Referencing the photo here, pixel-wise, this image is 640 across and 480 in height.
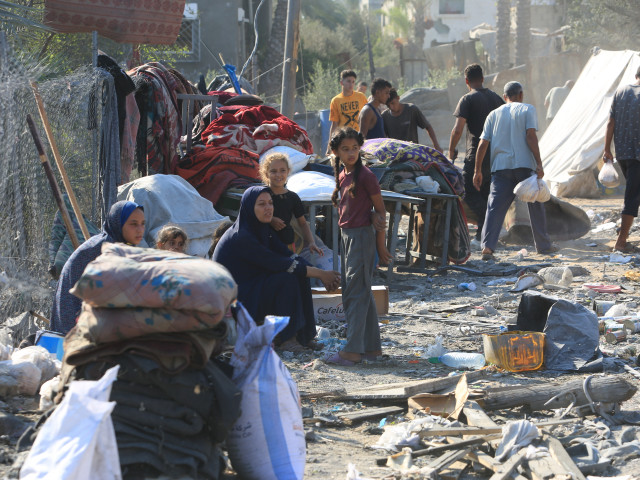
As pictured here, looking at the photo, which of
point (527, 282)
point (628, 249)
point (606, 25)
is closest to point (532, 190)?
point (628, 249)

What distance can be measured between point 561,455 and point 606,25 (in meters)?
27.7

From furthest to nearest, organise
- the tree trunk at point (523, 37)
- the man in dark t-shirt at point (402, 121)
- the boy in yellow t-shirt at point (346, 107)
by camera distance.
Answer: the tree trunk at point (523, 37)
the boy in yellow t-shirt at point (346, 107)
the man in dark t-shirt at point (402, 121)

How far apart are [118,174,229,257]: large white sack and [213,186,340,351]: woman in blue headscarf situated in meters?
1.40

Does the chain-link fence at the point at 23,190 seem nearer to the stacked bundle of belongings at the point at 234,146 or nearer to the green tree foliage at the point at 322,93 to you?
the stacked bundle of belongings at the point at 234,146

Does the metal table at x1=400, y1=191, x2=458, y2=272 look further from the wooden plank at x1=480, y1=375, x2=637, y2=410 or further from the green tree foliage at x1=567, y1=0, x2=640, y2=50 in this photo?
the green tree foliage at x1=567, y1=0, x2=640, y2=50

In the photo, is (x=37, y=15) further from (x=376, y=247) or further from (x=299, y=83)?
(x=299, y=83)

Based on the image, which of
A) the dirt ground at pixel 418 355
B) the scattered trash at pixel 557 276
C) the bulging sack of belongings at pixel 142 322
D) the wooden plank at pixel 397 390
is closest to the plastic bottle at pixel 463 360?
the dirt ground at pixel 418 355

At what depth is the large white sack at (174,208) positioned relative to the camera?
7.68 metres

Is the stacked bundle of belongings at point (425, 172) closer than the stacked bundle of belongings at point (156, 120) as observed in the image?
No

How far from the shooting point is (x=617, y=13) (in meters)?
28.2

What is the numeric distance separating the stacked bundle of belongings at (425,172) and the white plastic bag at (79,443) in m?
6.77

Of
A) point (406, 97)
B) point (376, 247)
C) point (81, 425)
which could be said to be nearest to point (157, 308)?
point (81, 425)

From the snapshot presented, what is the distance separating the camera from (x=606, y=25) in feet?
95.2

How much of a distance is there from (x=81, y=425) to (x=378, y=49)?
150 ft
